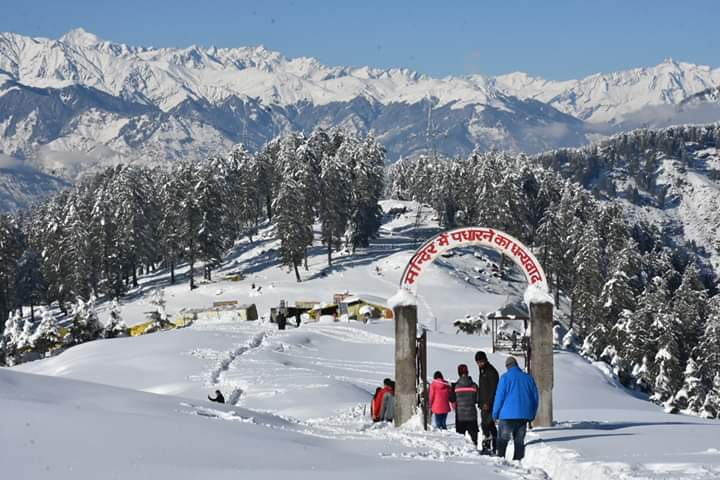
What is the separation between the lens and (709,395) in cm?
5291

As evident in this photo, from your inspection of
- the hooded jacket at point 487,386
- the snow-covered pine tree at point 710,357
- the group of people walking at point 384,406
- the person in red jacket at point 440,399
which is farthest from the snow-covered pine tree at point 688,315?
the hooded jacket at point 487,386

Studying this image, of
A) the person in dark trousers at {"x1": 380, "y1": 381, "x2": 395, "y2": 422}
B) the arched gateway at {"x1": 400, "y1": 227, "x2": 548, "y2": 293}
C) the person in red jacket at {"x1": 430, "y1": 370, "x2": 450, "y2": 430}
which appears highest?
the arched gateway at {"x1": 400, "y1": 227, "x2": 548, "y2": 293}

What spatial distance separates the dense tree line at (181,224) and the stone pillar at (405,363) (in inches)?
2687

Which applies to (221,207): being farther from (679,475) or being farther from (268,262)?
(679,475)

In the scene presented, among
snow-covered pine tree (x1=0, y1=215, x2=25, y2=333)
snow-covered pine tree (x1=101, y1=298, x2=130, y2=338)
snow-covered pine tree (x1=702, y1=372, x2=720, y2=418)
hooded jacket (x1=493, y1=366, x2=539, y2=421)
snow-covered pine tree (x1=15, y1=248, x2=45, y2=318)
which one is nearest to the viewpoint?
hooded jacket (x1=493, y1=366, x2=539, y2=421)

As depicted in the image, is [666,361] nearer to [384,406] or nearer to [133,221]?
[384,406]

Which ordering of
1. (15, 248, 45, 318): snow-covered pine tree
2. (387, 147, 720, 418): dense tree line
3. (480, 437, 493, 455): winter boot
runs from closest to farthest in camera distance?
(480, 437, 493, 455): winter boot → (387, 147, 720, 418): dense tree line → (15, 248, 45, 318): snow-covered pine tree

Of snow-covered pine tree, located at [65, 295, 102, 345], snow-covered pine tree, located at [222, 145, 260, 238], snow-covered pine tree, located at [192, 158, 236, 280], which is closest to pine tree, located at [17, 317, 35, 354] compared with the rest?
snow-covered pine tree, located at [65, 295, 102, 345]

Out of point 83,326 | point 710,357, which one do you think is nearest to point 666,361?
point 710,357

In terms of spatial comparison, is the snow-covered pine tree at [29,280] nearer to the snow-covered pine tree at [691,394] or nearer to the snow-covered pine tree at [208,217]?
the snow-covered pine tree at [208,217]

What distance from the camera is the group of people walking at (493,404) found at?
14586 mm

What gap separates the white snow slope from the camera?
1048cm

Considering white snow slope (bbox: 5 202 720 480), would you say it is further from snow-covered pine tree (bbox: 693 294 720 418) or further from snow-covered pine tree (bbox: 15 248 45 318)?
snow-covered pine tree (bbox: 15 248 45 318)

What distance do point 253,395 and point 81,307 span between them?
36839 millimetres
